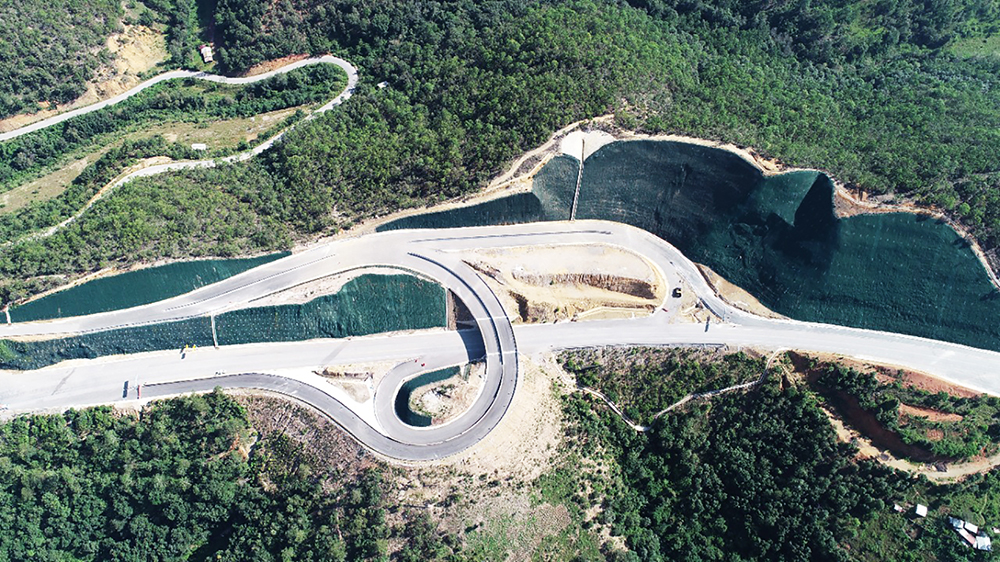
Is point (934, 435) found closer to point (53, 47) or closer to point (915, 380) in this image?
point (915, 380)

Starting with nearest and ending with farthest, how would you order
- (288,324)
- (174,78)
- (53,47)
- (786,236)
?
(288,324) → (786,236) → (53,47) → (174,78)

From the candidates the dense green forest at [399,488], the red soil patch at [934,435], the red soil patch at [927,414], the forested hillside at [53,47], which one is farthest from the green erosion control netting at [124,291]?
the red soil patch at [934,435]

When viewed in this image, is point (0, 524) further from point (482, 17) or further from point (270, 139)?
point (482, 17)

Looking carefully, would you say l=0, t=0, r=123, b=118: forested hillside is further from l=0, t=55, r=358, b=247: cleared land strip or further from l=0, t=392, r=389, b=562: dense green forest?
l=0, t=392, r=389, b=562: dense green forest

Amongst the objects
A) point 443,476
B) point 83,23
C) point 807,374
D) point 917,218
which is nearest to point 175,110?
point 83,23

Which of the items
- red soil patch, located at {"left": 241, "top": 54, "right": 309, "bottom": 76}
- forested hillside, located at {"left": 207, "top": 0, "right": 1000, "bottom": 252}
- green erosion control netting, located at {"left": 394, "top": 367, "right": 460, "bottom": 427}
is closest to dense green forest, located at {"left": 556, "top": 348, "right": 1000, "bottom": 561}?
green erosion control netting, located at {"left": 394, "top": 367, "right": 460, "bottom": 427}

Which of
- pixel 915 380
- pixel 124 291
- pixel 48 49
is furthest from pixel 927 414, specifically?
pixel 48 49

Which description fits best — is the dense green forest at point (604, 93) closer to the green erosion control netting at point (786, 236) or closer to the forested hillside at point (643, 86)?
the forested hillside at point (643, 86)
